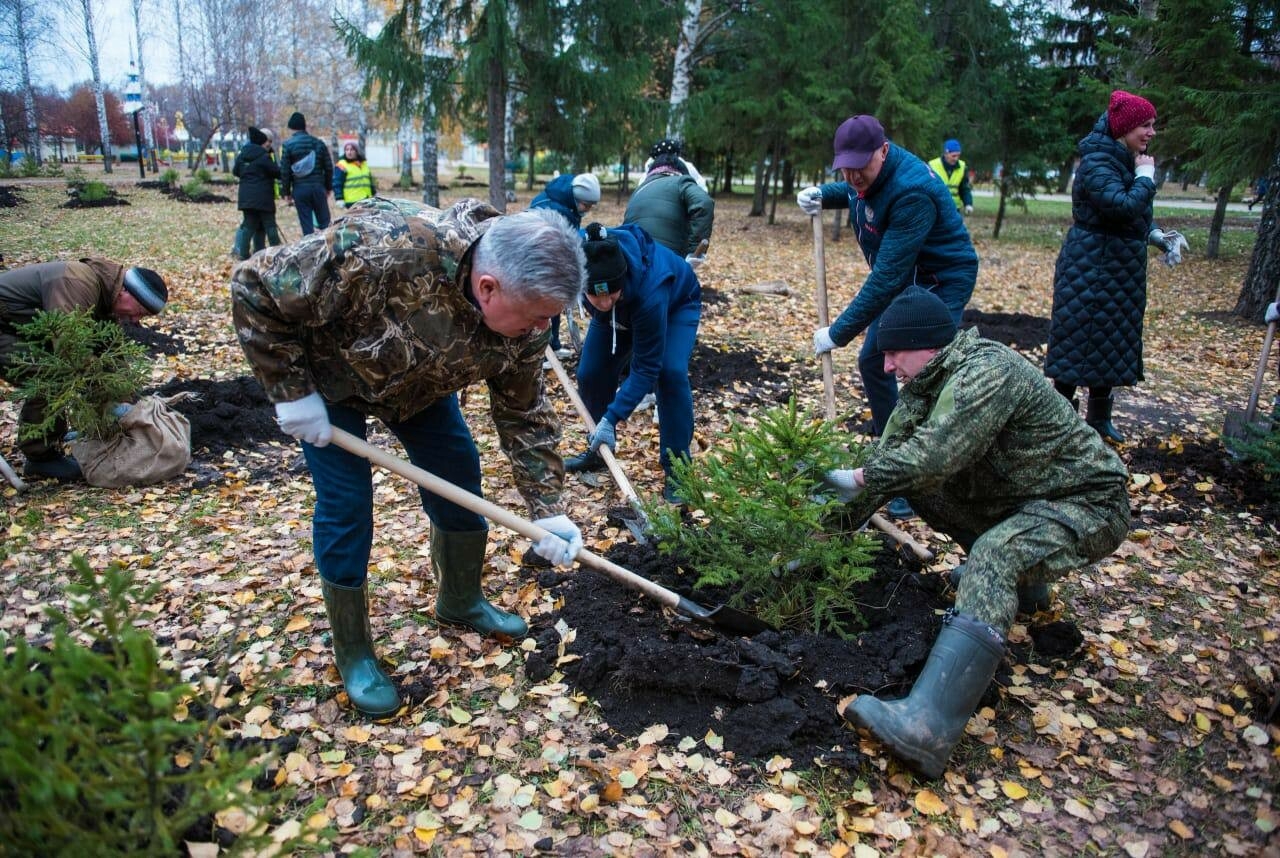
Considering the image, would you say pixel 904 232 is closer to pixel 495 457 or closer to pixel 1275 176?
pixel 495 457

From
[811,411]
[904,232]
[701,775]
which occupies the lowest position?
[701,775]

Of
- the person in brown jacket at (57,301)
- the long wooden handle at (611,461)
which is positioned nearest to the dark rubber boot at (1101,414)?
the long wooden handle at (611,461)

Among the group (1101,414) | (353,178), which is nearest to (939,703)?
(1101,414)

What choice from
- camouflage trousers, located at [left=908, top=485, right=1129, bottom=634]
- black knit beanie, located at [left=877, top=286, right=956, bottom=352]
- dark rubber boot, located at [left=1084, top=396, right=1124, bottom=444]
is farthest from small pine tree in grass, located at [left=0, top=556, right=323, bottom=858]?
dark rubber boot, located at [left=1084, top=396, right=1124, bottom=444]

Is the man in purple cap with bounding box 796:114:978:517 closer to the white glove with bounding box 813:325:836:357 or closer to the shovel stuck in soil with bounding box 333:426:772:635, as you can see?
the white glove with bounding box 813:325:836:357

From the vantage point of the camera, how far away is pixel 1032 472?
3021mm

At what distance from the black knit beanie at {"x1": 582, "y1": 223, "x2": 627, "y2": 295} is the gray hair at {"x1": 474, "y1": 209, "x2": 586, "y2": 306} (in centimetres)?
133

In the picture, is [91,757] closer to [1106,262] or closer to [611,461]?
[611,461]

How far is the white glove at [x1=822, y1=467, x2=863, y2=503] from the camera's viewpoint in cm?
312

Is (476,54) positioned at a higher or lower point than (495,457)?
higher

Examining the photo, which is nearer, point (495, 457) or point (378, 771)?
point (378, 771)

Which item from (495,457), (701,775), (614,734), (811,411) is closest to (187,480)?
(495,457)

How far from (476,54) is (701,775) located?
1122cm

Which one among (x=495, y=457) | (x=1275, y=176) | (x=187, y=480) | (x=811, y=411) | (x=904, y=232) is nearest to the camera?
(x=904, y=232)
